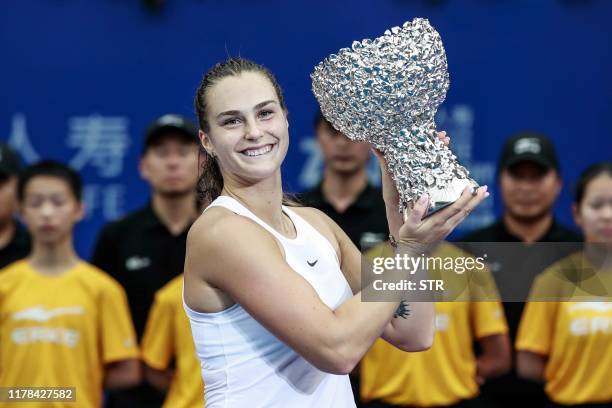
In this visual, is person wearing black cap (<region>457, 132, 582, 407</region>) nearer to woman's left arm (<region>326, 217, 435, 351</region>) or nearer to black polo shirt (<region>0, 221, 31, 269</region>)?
black polo shirt (<region>0, 221, 31, 269</region>)

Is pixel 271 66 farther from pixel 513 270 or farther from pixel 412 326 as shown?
pixel 412 326

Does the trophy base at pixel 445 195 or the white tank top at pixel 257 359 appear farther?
the white tank top at pixel 257 359

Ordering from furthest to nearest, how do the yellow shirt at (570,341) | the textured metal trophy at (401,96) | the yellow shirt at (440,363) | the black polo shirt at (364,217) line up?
the black polo shirt at (364,217)
the yellow shirt at (440,363)
the yellow shirt at (570,341)
the textured metal trophy at (401,96)

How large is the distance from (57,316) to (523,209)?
1954 mm

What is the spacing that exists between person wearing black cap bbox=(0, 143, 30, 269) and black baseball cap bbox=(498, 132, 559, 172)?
6.75 feet

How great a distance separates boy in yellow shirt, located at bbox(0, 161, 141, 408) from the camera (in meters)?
4.12

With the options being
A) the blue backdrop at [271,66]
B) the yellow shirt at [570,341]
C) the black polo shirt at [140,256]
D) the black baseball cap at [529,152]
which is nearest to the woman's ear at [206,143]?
the yellow shirt at [570,341]

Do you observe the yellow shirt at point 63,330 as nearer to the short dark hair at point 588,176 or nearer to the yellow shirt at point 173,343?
the yellow shirt at point 173,343

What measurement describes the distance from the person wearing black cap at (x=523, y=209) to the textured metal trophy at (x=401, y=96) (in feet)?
7.68

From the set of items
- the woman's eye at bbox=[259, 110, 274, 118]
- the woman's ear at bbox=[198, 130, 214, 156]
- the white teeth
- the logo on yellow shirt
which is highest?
the woman's eye at bbox=[259, 110, 274, 118]

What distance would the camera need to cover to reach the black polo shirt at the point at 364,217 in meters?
4.63

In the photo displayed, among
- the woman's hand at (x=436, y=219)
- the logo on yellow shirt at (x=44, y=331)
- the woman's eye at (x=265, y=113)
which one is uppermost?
the woman's eye at (x=265, y=113)

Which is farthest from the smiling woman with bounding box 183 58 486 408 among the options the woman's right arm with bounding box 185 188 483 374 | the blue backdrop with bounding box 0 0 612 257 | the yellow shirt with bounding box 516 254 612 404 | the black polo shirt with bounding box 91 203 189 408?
the blue backdrop with bounding box 0 0 612 257

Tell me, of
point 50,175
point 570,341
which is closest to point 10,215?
point 50,175
